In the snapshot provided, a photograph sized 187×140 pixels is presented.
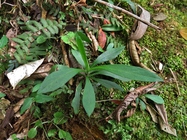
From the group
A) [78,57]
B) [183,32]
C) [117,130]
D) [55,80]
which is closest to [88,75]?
[78,57]

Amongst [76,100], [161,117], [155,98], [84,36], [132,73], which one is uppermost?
[84,36]

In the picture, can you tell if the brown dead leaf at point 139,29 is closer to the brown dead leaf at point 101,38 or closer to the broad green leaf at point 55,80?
the brown dead leaf at point 101,38

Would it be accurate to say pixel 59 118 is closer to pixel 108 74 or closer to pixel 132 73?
pixel 108 74

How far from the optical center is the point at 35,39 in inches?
59.5

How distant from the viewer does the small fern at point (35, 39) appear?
1.45m

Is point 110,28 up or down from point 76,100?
up

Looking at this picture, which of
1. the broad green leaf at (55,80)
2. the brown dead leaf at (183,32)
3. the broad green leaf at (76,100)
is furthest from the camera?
the brown dead leaf at (183,32)

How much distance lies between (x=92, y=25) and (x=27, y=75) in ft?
1.83

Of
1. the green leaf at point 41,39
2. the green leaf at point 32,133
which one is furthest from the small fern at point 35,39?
the green leaf at point 32,133

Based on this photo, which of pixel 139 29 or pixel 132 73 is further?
pixel 139 29

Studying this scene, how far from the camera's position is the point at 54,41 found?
154cm

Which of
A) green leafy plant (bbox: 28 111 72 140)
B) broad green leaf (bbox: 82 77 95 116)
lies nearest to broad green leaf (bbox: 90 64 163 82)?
broad green leaf (bbox: 82 77 95 116)

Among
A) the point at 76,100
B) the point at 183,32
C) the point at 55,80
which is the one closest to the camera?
the point at 55,80

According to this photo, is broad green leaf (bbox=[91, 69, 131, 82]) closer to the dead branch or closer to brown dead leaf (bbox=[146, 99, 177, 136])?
the dead branch
